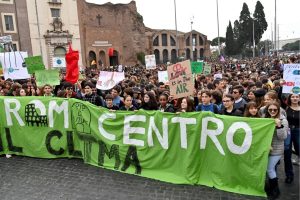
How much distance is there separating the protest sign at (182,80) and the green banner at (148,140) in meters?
0.94

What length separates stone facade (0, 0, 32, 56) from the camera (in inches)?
1597

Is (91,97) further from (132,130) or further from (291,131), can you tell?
(291,131)

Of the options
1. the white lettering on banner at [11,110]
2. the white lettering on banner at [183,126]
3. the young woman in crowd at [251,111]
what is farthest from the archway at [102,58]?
the young woman in crowd at [251,111]

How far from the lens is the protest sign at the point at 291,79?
6.05 m

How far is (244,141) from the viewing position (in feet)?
15.9

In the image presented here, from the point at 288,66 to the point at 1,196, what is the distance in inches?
229

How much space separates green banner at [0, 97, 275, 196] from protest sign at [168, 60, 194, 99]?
94 centimetres

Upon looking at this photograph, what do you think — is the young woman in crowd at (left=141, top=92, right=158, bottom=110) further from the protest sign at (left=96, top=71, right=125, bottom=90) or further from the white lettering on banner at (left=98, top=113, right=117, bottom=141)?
the protest sign at (left=96, top=71, right=125, bottom=90)

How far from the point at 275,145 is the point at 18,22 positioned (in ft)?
142

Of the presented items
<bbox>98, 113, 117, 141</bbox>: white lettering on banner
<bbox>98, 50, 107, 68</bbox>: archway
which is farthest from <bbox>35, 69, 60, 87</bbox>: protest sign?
<bbox>98, 50, 107, 68</bbox>: archway

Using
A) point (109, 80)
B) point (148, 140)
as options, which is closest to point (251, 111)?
point (148, 140)

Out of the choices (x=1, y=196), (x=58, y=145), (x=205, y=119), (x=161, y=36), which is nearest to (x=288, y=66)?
(x=205, y=119)

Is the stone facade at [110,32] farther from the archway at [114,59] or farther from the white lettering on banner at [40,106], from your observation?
→ the white lettering on banner at [40,106]

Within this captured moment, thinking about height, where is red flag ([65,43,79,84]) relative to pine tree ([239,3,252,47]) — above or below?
below
